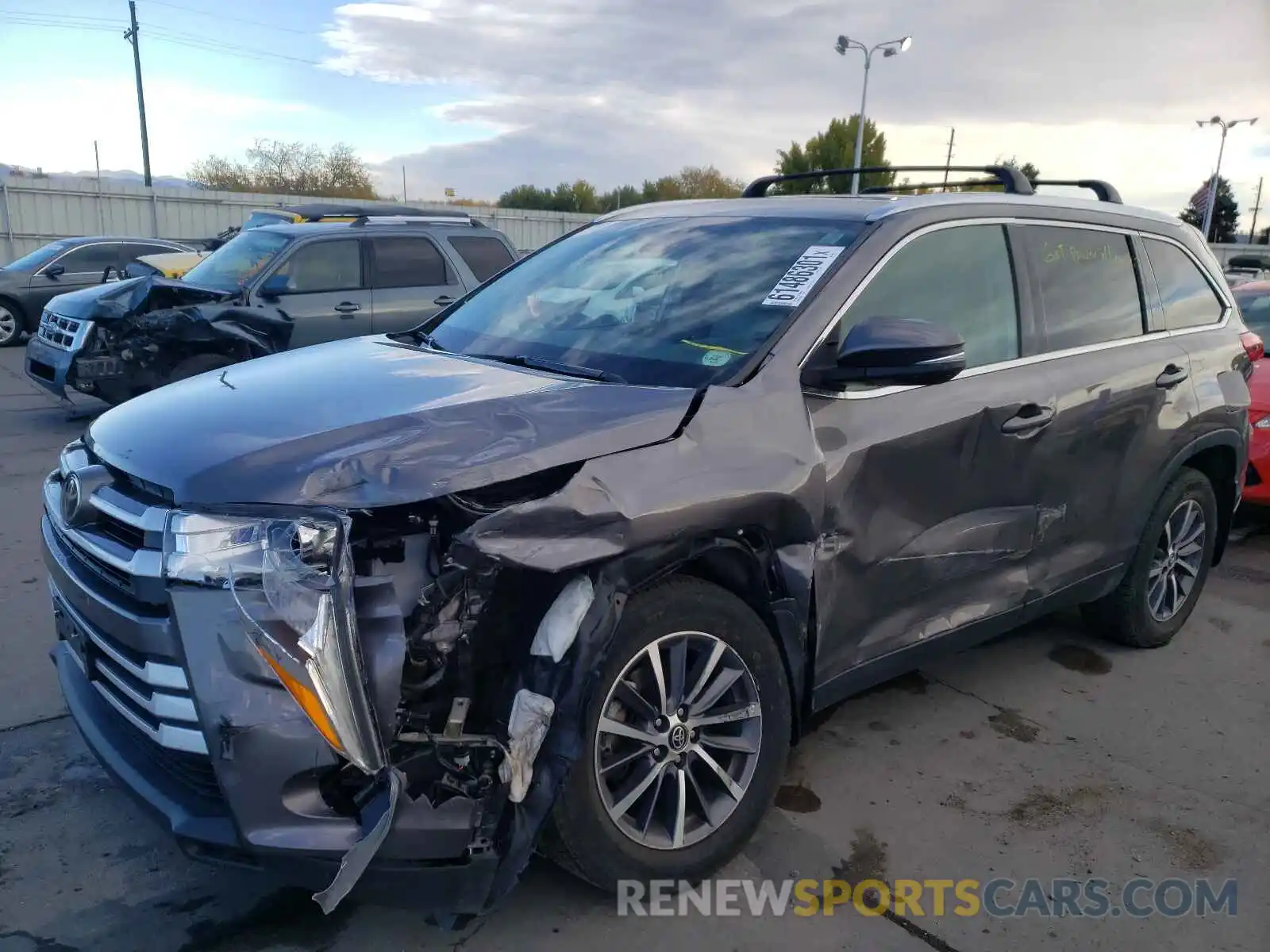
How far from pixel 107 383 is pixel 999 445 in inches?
301

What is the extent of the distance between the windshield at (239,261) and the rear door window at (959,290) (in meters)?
7.27

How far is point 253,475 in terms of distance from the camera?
229 cm

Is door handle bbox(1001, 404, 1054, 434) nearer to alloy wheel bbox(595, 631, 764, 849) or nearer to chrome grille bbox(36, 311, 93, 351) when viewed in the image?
alloy wheel bbox(595, 631, 764, 849)

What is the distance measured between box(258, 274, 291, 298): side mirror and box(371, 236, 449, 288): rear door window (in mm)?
830

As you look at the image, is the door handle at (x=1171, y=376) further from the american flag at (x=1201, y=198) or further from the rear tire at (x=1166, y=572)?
the american flag at (x=1201, y=198)

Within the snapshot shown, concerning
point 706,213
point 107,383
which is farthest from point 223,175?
point 706,213

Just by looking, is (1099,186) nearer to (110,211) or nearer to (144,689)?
(144,689)

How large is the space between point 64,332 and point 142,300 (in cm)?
81

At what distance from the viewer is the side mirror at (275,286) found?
895cm

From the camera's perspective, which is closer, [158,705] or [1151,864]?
[158,705]

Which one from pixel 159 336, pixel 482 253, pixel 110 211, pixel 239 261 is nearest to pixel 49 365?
pixel 159 336

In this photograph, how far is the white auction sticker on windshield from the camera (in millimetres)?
3092

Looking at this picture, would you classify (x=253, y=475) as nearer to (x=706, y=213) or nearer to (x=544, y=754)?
(x=544, y=754)

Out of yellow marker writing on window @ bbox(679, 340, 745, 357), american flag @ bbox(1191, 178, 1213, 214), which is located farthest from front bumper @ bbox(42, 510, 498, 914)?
american flag @ bbox(1191, 178, 1213, 214)
